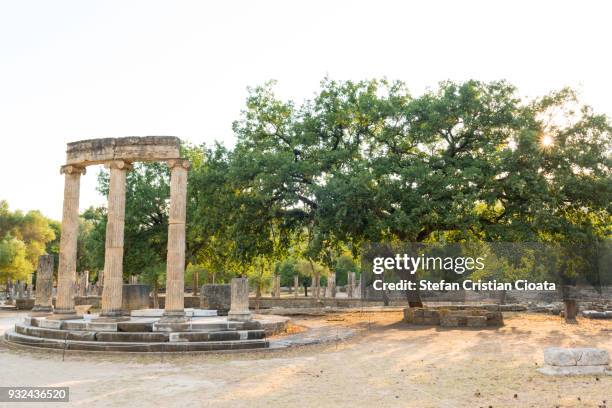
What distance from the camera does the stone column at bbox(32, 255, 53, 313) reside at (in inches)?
806

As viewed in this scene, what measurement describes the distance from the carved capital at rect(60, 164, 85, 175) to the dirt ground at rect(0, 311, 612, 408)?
20.2 feet

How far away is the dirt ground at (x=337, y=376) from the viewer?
902 centimetres

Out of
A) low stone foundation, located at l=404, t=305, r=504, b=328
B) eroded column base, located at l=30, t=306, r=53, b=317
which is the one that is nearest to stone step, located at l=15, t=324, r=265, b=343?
eroded column base, located at l=30, t=306, r=53, b=317

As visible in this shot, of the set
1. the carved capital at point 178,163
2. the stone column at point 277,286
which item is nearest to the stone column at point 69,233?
the carved capital at point 178,163

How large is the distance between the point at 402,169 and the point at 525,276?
15520 mm

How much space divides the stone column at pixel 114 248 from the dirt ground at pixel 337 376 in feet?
7.56

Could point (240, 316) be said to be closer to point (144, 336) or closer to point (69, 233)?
point (144, 336)

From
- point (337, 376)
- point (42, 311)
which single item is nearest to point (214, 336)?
point (337, 376)

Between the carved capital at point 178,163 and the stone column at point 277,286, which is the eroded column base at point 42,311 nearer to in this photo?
the carved capital at point 178,163

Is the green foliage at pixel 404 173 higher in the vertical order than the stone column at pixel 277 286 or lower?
higher

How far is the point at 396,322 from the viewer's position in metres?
23.8

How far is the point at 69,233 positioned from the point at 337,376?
39.8 ft

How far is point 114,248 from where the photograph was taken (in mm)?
17453

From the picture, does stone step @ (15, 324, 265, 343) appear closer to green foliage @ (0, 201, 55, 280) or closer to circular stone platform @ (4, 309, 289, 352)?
circular stone platform @ (4, 309, 289, 352)
